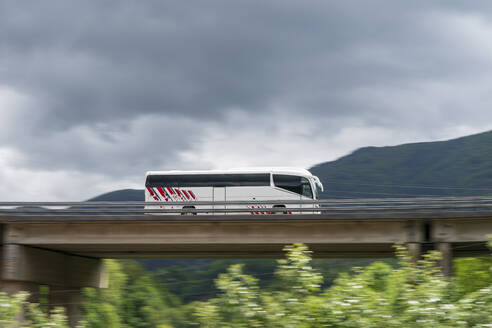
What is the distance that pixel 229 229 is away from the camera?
23812 mm

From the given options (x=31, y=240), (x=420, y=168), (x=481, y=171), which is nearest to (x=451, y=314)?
(x=31, y=240)

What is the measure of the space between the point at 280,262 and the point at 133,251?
60.7 ft

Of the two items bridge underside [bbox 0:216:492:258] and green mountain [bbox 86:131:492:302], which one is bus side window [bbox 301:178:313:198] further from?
green mountain [bbox 86:131:492:302]

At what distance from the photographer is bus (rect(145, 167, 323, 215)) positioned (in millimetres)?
30641

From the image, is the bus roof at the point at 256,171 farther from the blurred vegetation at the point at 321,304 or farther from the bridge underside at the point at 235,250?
the blurred vegetation at the point at 321,304

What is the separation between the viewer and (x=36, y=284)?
25000 millimetres

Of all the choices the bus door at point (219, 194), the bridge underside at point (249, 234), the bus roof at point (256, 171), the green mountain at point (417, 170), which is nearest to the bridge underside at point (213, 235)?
the bridge underside at point (249, 234)

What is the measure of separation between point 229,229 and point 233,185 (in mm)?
7187

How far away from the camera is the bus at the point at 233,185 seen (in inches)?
1206

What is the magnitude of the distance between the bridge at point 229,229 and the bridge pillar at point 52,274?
0.04 meters

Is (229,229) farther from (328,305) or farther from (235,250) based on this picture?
(328,305)

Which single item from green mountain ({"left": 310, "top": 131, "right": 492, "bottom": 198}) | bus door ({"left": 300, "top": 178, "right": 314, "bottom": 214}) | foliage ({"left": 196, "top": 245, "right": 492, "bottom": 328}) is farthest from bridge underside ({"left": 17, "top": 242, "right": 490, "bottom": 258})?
green mountain ({"left": 310, "top": 131, "right": 492, "bottom": 198})

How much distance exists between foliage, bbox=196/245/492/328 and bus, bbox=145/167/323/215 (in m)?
19.3

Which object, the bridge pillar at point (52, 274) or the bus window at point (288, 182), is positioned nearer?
the bridge pillar at point (52, 274)
